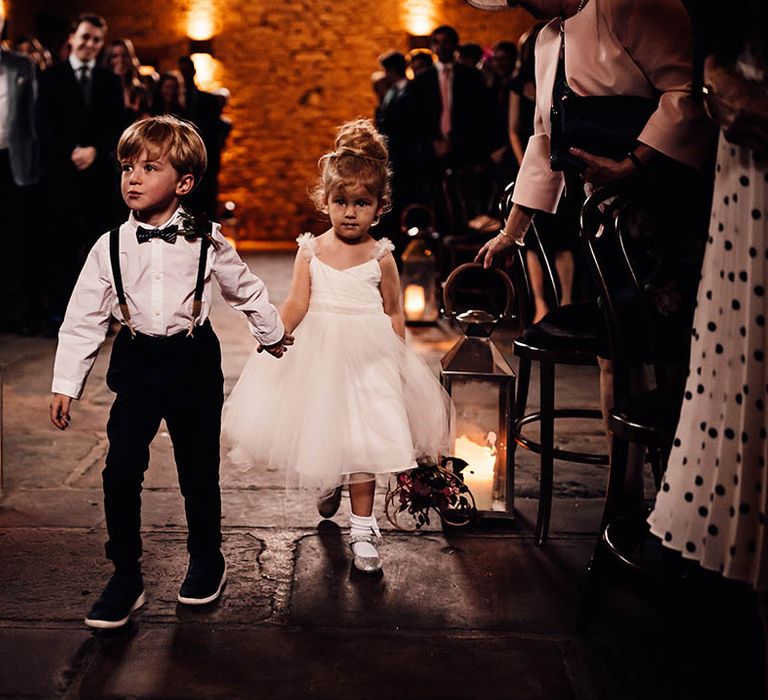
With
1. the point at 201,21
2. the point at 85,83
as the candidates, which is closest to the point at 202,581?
the point at 85,83

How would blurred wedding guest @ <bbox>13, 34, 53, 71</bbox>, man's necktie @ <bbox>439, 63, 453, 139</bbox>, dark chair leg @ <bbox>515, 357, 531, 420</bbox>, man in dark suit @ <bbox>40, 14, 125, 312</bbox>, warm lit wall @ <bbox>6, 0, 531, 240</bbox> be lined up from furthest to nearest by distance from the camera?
warm lit wall @ <bbox>6, 0, 531, 240</bbox>, man's necktie @ <bbox>439, 63, 453, 139</bbox>, blurred wedding guest @ <bbox>13, 34, 53, 71</bbox>, man in dark suit @ <bbox>40, 14, 125, 312</bbox>, dark chair leg @ <bbox>515, 357, 531, 420</bbox>

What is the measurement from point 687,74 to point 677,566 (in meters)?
1.09

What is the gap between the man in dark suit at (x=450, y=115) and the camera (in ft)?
23.3

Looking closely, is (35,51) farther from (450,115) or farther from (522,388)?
(522,388)

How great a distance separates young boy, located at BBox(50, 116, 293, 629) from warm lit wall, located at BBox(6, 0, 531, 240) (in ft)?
36.8

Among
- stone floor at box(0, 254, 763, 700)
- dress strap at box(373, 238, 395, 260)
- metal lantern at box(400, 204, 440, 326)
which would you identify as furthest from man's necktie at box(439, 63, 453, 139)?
dress strap at box(373, 238, 395, 260)

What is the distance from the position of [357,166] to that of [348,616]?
1.12m

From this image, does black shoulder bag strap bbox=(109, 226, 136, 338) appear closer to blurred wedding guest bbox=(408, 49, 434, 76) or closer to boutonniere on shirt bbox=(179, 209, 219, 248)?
boutonniere on shirt bbox=(179, 209, 219, 248)

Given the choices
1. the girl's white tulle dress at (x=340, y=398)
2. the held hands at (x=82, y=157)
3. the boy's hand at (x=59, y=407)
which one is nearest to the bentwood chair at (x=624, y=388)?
the girl's white tulle dress at (x=340, y=398)

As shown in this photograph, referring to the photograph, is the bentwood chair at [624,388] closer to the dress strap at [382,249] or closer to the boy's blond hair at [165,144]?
the dress strap at [382,249]

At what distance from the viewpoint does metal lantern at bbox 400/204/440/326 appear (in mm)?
6301

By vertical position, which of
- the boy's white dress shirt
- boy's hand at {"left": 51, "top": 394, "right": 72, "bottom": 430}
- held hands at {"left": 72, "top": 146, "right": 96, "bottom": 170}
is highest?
held hands at {"left": 72, "top": 146, "right": 96, "bottom": 170}

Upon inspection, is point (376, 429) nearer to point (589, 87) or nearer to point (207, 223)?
point (207, 223)

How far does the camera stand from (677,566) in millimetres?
1909
